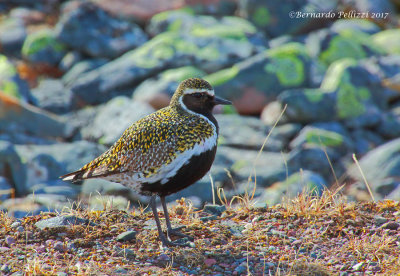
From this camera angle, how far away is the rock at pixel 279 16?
73.9 feet

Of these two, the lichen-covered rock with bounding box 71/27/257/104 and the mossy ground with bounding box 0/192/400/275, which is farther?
the lichen-covered rock with bounding box 71/27/257/104

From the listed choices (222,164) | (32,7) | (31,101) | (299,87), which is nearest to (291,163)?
(222,164)

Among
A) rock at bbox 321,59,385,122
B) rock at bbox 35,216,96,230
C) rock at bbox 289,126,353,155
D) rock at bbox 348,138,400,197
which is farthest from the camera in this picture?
rock at bbox 321,59,385,122

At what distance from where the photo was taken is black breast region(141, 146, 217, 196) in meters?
5.75

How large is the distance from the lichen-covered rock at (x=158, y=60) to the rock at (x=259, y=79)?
95 cm

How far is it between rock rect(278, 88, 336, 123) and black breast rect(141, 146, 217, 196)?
1153cm

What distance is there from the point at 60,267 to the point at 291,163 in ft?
35.1

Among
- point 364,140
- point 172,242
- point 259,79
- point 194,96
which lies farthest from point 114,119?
point 172,242

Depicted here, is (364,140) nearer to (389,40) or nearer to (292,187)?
(292,187)

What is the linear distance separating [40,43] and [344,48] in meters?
11.7

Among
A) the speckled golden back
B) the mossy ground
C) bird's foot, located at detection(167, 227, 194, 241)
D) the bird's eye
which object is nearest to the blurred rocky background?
the mossy ground

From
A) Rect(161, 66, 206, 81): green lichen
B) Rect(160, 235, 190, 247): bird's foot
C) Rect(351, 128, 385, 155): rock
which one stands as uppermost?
Rect(161, 66, 206, 81): green lichen

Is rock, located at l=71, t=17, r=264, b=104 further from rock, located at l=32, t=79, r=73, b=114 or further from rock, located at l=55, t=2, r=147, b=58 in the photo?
rock, located at l=55, t=2, r=147, b=58

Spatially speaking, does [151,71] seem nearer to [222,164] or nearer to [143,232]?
[222,164]
